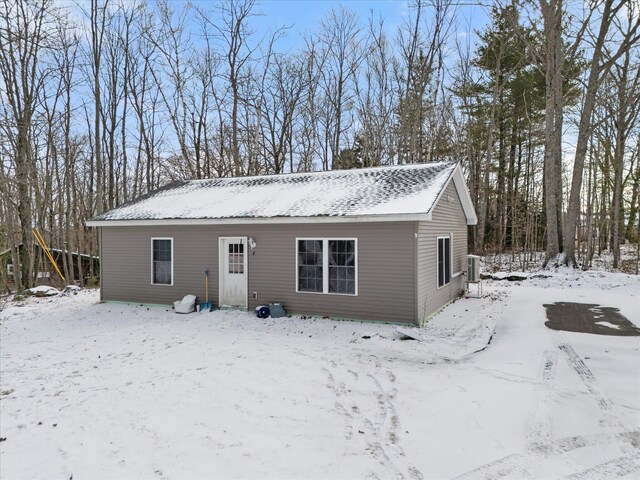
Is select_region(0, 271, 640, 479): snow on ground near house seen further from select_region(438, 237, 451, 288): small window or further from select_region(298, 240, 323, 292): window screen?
select_region(438, 237, 451, 288): small window

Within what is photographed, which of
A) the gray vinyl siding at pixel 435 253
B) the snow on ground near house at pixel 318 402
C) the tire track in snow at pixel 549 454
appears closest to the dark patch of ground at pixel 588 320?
the snow on ground near house at pixel 318 402

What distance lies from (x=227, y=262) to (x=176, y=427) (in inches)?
250

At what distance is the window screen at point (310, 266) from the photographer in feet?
30.5

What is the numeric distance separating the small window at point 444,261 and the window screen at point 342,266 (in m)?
2.62

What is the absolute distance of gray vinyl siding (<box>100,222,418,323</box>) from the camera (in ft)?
27.9

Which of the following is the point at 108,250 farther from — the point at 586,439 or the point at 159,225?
the point at 586,439

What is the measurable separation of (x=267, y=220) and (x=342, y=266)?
2.10 meters

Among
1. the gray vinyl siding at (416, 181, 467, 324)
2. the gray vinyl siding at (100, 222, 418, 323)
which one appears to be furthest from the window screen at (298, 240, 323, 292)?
the gray vinyl siding at (416, 181, 467, 324)

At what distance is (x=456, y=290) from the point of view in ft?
40.0

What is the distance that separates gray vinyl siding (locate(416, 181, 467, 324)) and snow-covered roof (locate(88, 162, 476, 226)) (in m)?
0.63

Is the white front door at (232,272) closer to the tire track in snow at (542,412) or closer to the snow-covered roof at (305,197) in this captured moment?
the snow-covered roof at (305,197)

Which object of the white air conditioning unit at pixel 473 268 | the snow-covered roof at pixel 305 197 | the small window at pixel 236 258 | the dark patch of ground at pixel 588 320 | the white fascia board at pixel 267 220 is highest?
the snow-covered roof at pixel 305 197

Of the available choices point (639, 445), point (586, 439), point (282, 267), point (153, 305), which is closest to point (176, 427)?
point (586, 439)

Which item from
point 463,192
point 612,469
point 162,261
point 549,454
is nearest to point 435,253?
point 463,192
